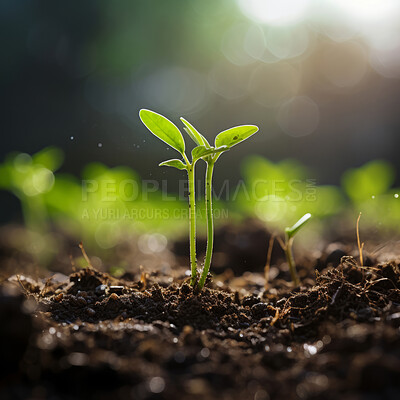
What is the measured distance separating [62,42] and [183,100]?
2476 mm

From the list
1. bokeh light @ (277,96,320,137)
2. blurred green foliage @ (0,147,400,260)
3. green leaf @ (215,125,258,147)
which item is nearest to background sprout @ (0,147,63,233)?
blurred green foliage @ (0,147,400,260)

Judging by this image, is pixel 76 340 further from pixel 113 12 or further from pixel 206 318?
pixel 113 12

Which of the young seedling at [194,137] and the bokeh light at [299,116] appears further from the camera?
the bokeh light at [299,116]

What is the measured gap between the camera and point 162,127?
4.31 feet

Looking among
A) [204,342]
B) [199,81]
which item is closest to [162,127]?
[204,342]

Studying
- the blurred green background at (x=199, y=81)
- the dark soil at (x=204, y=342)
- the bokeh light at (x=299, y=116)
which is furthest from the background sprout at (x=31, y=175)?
the bokeh light at (x=299, y=116)

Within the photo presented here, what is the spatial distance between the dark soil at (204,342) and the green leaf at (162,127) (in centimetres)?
49

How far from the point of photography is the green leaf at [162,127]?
1288 millimetres

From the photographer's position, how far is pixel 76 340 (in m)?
0.95

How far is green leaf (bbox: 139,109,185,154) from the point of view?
129 cm

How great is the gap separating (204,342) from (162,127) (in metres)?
0.68

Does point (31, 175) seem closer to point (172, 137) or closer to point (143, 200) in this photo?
point (143, 200)

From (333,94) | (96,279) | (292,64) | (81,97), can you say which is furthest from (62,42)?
(96,279)

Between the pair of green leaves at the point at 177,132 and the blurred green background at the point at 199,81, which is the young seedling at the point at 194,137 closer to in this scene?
the pair of green leaves at the point at 177,132
